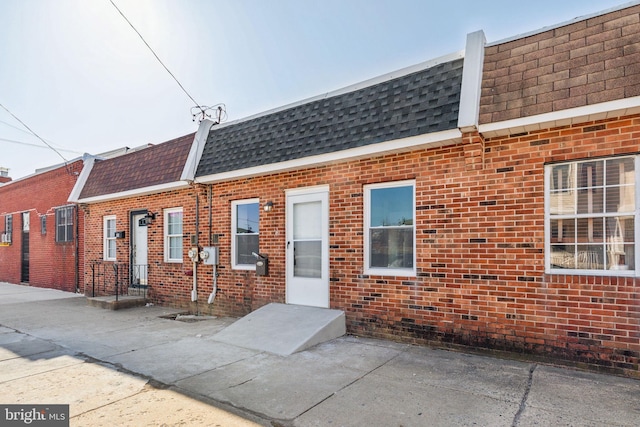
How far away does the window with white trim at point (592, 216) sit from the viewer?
4430mm

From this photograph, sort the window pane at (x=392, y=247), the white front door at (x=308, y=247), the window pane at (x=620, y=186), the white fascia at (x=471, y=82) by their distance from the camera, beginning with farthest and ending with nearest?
the white front door at (x=308, y=247) → the window pane at (x=392, y=247) → the white fascia at (x=471, y=82) → the window pane at (x=620, y=186)

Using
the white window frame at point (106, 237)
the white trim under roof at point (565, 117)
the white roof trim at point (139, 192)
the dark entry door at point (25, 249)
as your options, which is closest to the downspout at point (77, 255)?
the white roof trim at point (139, 192)

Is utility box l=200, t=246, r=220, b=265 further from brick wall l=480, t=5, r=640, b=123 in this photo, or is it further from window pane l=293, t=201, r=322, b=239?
brick wall l=480, t=5, r=640, b=123

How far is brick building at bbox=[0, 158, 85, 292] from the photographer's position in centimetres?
1325

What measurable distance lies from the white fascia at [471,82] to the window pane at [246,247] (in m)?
4.74

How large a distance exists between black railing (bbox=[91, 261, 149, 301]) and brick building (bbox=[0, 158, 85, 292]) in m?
1.80

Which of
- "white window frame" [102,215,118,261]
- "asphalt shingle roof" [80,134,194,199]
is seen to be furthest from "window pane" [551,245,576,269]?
"white window frame" [102,215,118,261]

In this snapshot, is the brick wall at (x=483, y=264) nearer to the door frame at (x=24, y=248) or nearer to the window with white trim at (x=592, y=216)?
the window with white trim at (x=592, y=216)

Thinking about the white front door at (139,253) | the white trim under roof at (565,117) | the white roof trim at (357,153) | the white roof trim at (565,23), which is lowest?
the white front door at (139,253)

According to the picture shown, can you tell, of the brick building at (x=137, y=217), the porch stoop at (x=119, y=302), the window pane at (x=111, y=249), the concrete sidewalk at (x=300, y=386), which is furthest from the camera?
the window pane at (x=111, y=249)

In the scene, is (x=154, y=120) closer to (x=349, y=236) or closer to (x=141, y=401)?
(x=349, y=236)

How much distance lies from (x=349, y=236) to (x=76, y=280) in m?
11.0

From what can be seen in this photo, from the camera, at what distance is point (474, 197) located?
5270 mm

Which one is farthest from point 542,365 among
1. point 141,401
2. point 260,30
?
point 260,30
